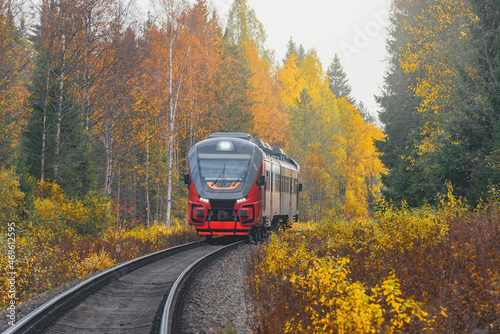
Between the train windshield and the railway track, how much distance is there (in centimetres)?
377

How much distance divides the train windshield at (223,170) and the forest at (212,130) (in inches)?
104

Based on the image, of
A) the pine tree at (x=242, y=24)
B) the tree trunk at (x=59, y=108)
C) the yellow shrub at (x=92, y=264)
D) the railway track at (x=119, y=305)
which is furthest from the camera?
the pine tree at (x=242, y=24)

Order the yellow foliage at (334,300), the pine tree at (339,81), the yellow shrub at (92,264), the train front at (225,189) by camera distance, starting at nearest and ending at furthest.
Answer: the yellow foliage at (334,300) → the yellow shrub at (92,264) → the train front at (225,189) → the pine tree at (339,81)

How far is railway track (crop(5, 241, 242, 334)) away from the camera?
5.51m

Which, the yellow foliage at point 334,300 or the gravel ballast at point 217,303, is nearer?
the yellow foliage at point 334,300

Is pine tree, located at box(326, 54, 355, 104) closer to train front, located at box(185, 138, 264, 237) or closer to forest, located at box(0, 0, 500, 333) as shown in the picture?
forest, located at box(0, 0, 500, 333)

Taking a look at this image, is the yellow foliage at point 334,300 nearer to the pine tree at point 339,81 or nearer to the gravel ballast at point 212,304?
the gravel ballast at point 212,304

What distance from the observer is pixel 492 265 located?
230 inches

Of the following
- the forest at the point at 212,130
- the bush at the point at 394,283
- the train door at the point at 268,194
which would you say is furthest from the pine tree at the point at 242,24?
the bush at the point at 394,283

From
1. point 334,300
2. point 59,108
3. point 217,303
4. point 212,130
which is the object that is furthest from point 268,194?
point 212,130

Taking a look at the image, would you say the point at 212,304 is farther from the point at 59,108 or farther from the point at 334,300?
the point at 59,108

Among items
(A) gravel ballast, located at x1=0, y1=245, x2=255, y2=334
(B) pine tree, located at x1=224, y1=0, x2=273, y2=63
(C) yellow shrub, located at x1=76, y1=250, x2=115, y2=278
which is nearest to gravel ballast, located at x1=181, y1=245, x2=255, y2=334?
(A) gravel ballast, located at x1=0, y1=245, x2=255, y2=334

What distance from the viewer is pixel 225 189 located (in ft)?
44.1

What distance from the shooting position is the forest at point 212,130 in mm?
6453
